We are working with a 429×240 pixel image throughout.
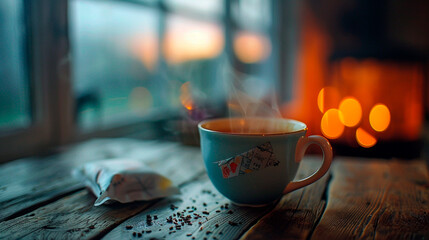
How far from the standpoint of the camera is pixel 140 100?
151 centimetres

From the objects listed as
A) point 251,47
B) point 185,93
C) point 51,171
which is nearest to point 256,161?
point 51,171

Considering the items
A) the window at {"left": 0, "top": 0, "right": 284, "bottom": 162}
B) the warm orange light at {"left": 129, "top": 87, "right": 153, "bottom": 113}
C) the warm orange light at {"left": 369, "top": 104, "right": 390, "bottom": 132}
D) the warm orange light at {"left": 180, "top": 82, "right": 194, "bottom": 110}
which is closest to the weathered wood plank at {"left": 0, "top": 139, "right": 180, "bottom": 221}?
the window at {"left": 0, "top": 0, "right": 284, "bottom": 162}

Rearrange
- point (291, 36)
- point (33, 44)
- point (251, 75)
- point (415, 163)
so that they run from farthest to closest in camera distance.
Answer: point (291, 36) → point (251, 75) → point (33, 44) → point (415, 163)

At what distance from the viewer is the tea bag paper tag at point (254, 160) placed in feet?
1.49

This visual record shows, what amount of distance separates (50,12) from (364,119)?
2.27 meters

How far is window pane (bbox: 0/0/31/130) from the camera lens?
853 millimetres

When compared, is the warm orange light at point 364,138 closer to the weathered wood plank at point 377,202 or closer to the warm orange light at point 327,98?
the warm orange light at point 327,98

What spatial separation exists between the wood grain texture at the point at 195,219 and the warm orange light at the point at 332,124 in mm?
2164

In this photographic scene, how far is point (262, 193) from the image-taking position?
0.48 metres

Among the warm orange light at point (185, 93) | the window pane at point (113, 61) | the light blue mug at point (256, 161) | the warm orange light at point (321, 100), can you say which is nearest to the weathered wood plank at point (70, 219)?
the light blue mug at point (256, 161)

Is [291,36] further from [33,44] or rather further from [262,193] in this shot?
[262,193]

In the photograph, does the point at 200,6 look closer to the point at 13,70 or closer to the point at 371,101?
the point at 13,70

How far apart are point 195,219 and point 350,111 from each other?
2369 millimetres

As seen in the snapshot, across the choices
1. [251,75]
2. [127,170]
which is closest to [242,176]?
[127,170]
